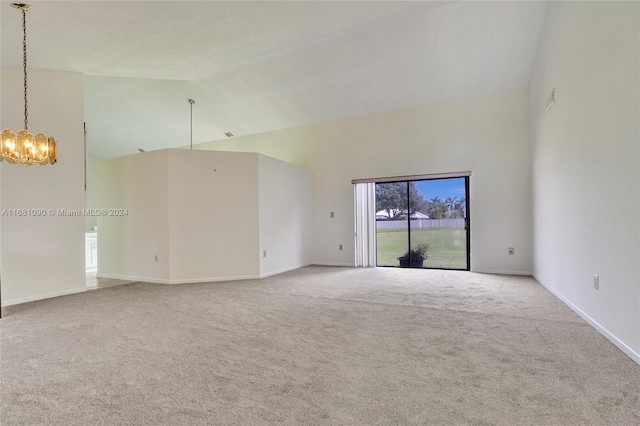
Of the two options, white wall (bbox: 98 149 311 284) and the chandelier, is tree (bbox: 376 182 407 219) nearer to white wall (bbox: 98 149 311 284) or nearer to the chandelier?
white wall (bbox: 98 149 311 284)

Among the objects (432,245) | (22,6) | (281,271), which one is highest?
(22,6)

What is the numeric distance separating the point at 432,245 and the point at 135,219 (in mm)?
6020

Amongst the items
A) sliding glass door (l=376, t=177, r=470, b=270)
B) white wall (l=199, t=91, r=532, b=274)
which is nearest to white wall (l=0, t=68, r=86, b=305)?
white wall (l=199, t=91, r=532, b=274)

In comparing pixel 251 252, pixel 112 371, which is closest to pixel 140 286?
pixel 251 252

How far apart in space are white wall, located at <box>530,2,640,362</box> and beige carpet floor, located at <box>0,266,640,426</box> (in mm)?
354

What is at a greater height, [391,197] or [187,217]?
[391,197]

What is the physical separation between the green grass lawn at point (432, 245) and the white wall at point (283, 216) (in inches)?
68.6

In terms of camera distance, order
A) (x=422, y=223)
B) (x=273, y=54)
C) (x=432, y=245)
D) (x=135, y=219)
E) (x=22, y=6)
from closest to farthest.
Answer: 1. (x=22, y=6)
2. (x=273, y=54)
3. (x=135, y=219)
4. (x=422, y=223)
5. (x=432, y=245)

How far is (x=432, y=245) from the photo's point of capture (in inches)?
287

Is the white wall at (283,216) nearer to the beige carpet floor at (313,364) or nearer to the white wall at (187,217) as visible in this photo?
the white wall at (187,217)

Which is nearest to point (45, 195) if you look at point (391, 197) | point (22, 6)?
point (22, 6)

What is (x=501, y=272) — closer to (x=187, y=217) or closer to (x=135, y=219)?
(x=187, y=217)

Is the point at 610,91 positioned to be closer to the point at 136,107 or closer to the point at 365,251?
the point at 365,251

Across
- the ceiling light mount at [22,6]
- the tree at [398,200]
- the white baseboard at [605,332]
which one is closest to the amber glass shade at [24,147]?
the ceiling light mount at [22,6]
